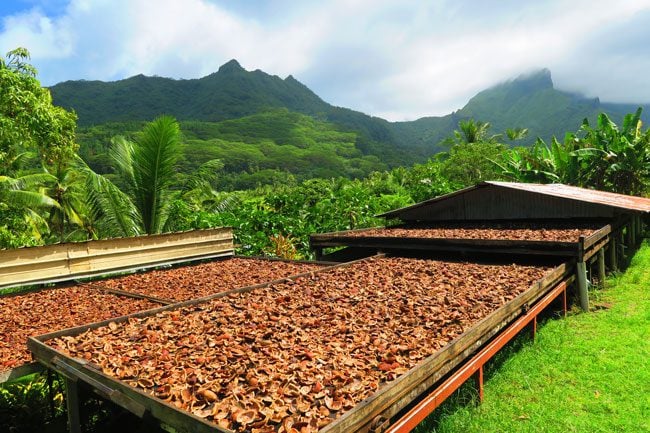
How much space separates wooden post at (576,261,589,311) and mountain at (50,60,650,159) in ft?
392

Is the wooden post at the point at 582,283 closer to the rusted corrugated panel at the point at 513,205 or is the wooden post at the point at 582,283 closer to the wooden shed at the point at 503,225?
the wooden shed at the point at 503,225

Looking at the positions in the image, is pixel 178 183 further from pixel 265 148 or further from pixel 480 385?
pixel 265 148

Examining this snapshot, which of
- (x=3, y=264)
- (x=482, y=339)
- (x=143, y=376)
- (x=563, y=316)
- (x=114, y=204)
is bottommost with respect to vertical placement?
(x=563, y=316)

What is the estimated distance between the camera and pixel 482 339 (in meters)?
3.98

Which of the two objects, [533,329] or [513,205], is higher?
[513,205]

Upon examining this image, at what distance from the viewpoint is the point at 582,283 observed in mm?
6562

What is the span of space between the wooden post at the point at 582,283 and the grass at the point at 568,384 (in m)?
0.18

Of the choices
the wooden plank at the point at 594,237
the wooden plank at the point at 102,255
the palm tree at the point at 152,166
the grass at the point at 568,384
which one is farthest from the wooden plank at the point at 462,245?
the palm tree at the point at 152,166

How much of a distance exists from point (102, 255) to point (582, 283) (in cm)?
787

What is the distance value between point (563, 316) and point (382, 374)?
4.78 m

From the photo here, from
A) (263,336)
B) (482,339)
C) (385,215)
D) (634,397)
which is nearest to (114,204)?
(385,215)

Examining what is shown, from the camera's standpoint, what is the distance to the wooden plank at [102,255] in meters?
6.64

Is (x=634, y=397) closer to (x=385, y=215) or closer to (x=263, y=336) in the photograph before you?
(x=263, y=336)

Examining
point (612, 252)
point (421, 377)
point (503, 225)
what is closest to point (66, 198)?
point (503, 225)
